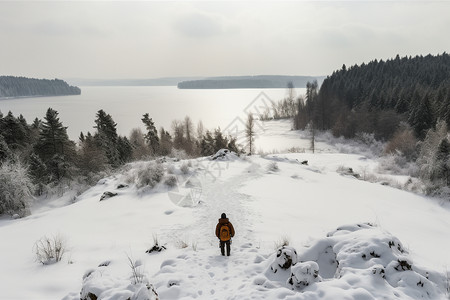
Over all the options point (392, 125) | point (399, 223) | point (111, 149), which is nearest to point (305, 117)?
point (392, 125)

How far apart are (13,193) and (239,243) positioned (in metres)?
20.0

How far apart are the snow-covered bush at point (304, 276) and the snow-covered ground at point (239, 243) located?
2 cm

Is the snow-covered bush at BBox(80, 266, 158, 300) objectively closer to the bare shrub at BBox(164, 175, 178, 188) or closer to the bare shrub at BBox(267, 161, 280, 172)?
the bare shrub at BBox(164, 175, 178, 188)

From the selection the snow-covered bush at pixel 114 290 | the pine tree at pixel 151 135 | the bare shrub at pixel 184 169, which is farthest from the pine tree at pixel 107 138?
the snow-covered bush at pixel 114 290

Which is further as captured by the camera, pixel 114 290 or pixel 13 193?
pixel 13 193

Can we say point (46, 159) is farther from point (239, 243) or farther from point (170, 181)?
point (239, 243)

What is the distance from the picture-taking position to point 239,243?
906 centimetres

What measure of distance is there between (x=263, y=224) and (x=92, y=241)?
7.19 metres

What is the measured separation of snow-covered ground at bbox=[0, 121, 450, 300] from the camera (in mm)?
5449

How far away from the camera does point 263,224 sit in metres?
11.1

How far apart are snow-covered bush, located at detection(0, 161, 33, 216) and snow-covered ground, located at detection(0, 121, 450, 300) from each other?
20.4 feet

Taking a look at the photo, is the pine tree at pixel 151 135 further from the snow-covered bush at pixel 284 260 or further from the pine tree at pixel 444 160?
the snow-covered bush at pixel 284 260

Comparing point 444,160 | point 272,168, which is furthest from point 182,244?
point 444,160

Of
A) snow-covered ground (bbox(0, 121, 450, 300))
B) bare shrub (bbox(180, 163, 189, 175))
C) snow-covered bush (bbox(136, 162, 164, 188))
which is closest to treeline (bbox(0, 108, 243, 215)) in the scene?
bare shrub (bbox(180, 163, 189, 175))
